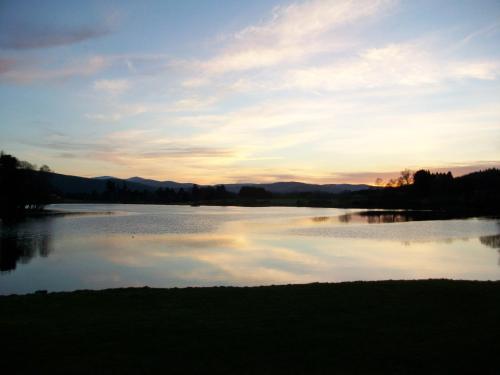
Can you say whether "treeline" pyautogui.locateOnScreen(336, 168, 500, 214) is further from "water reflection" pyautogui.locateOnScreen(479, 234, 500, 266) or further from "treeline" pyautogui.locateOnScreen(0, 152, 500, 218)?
"water reflection" pyautogui.locateOnScreen(479, 234, 500, 266)

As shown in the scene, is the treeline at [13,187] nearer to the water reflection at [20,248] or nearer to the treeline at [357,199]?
the treeline at [357,199]

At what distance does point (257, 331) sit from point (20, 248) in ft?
84.7

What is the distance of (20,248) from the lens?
95.0ft

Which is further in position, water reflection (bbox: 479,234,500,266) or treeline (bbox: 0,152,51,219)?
treeline (bbox: 0,152,51,219)

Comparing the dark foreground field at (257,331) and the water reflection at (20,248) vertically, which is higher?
the dark foreground field at (257,331)

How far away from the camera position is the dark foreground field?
729 cm

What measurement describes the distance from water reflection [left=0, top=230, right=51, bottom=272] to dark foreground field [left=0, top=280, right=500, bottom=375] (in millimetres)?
12238

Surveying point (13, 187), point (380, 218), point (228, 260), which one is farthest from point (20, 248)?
point (380, 218)

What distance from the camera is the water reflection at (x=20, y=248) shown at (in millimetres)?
23422

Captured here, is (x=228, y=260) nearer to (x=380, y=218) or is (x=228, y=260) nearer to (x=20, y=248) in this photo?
(x=20, y=248)

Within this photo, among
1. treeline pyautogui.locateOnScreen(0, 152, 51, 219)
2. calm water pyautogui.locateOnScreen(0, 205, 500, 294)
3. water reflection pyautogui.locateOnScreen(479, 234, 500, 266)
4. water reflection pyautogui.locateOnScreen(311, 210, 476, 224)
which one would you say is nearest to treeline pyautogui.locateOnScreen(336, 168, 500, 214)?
water reflection pyautogui.locateOnScreen(311, 210, 476, 224)

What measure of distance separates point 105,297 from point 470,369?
9.81 metres

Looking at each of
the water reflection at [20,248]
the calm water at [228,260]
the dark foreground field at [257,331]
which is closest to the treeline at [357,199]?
the water reflection at [20,248]

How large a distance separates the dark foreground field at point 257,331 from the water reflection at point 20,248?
12.2 meters
